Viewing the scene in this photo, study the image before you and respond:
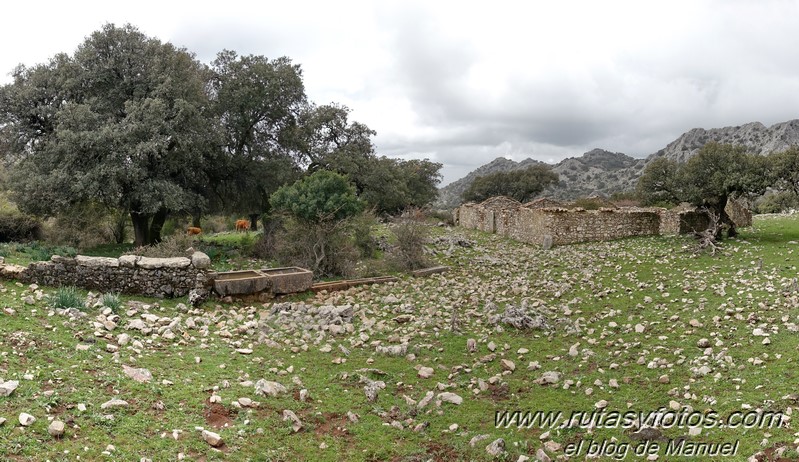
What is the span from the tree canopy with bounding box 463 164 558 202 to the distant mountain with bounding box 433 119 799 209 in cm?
450

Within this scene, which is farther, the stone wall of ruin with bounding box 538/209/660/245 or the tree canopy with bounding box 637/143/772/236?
the stone wall of ruin with bounding box 538/209/660/245

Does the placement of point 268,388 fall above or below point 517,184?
below

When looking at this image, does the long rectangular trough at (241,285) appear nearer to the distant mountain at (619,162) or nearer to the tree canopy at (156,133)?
the tree canopy at (156,133)

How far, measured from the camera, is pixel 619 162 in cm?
10762

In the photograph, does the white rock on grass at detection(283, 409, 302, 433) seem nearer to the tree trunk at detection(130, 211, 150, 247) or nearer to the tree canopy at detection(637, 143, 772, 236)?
the tree canopy at detection(637, 143, 772, 236)

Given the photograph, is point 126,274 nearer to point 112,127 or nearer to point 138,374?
point 138,374

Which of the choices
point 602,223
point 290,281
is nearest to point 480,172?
point 602,223

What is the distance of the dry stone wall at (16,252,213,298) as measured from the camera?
12.2m

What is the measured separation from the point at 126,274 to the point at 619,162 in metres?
112

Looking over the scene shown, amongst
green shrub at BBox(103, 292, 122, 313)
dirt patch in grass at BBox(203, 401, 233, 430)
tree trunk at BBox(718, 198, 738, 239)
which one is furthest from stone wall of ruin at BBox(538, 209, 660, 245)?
dirt patch in grass at BBox(203, 401, 233, 430)

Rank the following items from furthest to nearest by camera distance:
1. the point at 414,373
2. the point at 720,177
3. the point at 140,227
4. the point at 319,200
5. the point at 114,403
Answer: the point at 140,227 < the point at 319,200 < the point at 720,177 < the point at 414,373 < the point at 114,403

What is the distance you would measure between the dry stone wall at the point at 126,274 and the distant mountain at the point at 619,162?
50.2 meters

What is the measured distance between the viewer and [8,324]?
8.11 m

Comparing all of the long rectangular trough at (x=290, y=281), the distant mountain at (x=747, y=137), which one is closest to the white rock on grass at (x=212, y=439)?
the long rectangular trough at (x=290, y=281)
